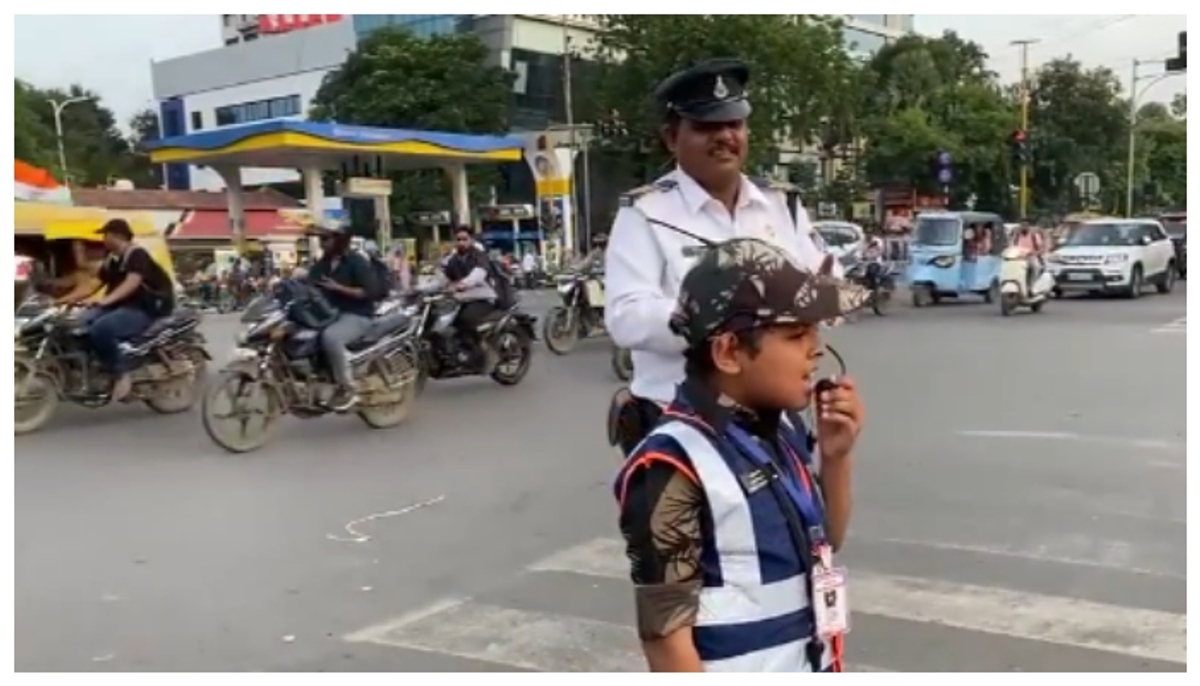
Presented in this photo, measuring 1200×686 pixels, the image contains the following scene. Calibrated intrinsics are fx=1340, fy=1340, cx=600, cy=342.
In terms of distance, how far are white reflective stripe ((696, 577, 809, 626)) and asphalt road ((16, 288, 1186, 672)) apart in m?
1.90

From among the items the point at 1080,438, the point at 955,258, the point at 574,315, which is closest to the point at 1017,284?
the point at 955,258

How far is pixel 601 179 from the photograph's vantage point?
44312 millimetres

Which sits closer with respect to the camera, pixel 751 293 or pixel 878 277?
pixel 751 293

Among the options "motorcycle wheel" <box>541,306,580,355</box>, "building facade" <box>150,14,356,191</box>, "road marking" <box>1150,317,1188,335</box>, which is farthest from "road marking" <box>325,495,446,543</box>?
"building facade" <box>150,14,356,191</box>

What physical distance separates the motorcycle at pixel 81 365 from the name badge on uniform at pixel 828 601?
24.7 feet

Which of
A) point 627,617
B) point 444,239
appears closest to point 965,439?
point 627,617

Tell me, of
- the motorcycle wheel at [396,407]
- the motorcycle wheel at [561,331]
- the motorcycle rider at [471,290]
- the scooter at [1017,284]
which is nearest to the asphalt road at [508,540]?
the motorcycle wheel at [396,407]

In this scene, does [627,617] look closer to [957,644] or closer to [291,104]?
[957,644]

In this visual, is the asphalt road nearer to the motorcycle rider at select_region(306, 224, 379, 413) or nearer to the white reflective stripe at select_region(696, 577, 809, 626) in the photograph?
the motorcycle rider at select_region(306, 224, 379, 413)

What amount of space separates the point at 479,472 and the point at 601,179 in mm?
37989

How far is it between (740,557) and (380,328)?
676cm

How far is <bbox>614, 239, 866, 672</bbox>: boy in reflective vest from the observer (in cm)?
183

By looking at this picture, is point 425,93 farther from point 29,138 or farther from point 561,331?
point 561,331

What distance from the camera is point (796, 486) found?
195 centimetres
